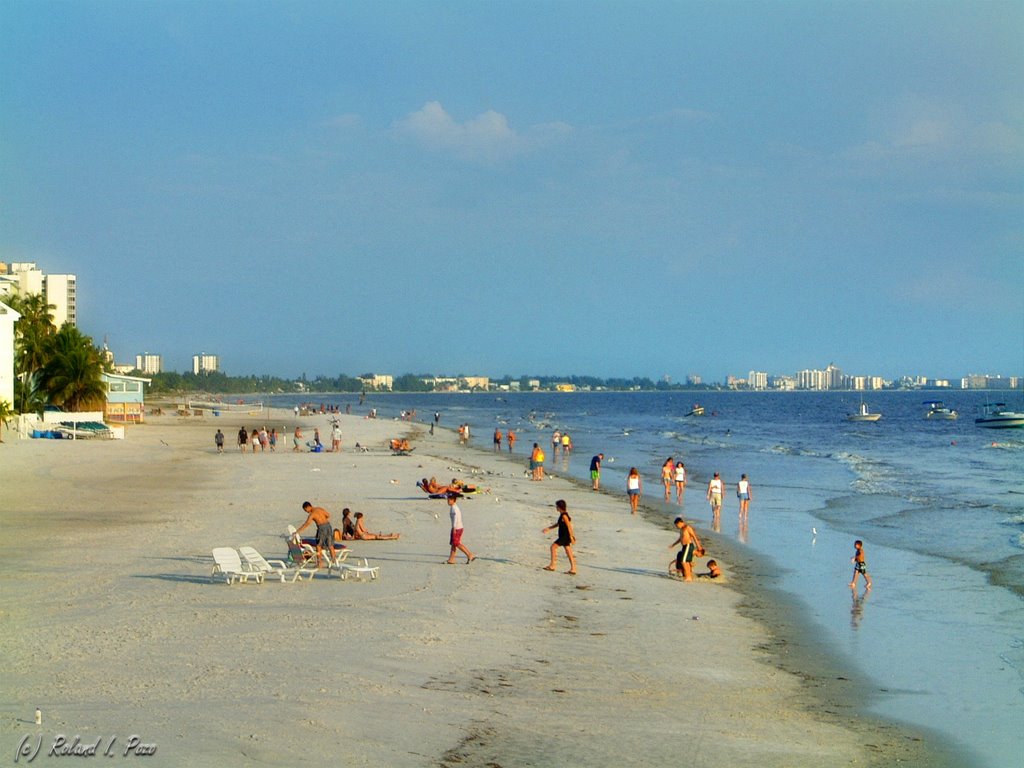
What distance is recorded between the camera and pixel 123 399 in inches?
2972

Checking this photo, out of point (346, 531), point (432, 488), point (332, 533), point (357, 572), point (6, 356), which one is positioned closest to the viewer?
point (357, 572)

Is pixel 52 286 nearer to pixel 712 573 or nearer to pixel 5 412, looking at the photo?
pixel 5 412

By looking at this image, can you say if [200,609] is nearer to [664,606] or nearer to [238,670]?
[238,670]

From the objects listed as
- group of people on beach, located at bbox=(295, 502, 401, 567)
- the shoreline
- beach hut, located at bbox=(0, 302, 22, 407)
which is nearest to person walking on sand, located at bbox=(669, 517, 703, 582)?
the shoreline

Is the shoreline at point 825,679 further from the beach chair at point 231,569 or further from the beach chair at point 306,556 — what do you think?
the beach chair at point 231,569

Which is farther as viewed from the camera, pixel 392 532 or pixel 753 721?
pixel 392 532

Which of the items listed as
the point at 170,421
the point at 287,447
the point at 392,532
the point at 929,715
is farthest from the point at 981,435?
the point at 929,715

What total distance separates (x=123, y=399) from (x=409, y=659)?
70.3 m

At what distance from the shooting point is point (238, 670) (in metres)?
10.1

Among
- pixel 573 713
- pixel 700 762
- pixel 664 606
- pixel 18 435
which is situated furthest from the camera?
pixel 18 435

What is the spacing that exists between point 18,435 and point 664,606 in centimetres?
4418

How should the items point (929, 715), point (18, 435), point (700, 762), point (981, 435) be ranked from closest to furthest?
point (700, 762) < point (929, 715) < point (18, 435) < point (981, 435)

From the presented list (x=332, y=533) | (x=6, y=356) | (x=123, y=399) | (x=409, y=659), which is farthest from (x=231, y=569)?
(x=123, y=399)

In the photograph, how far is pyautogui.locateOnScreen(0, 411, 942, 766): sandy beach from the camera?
8.38 metres
